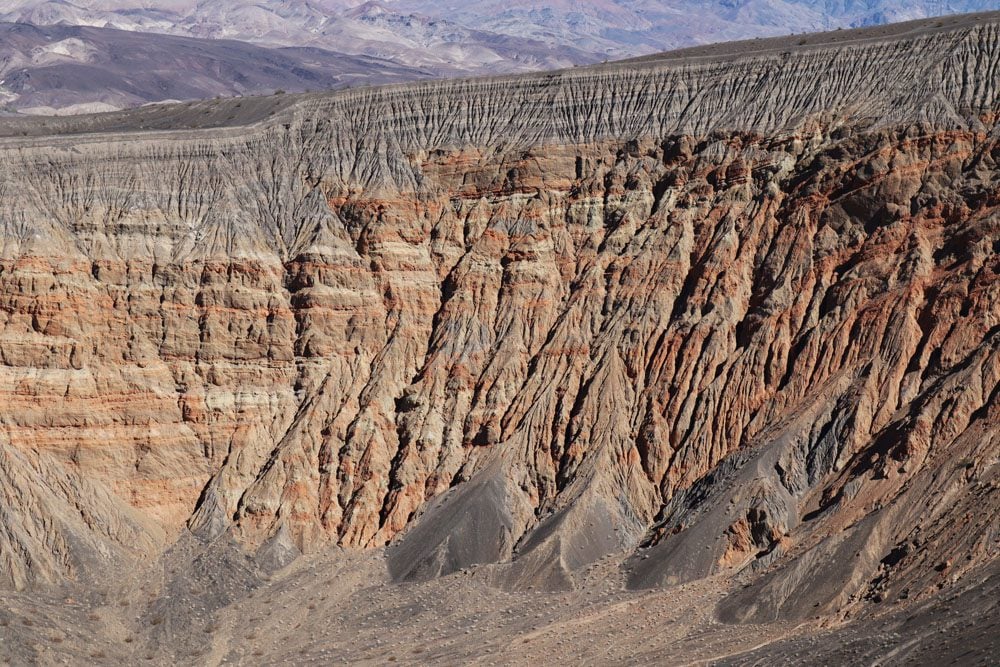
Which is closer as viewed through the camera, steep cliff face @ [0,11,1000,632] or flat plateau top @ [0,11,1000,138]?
steep cliff face @ [0,11,1000,632]

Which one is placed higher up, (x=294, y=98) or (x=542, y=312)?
(x=294, y=98)

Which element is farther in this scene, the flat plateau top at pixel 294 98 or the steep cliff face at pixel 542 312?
the flat plateau top at pixel 294 98

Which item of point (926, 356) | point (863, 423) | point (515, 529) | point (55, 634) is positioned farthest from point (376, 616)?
point (926, 356)

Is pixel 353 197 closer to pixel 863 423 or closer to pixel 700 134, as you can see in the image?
pixel 700 134
